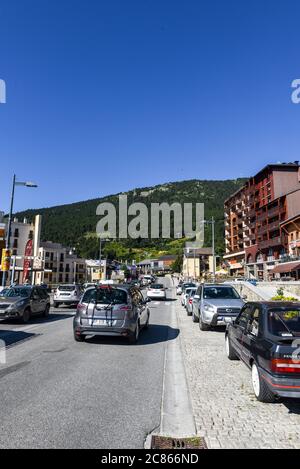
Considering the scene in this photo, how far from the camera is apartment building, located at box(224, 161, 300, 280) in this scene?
58.8 m

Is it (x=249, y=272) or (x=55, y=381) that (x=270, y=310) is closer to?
(x=55, y=381)

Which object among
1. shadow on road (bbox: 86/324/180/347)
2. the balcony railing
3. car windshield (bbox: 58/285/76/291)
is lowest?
shadow on road (bbox: 86/324/180/347)

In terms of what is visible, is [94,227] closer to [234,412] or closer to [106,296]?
[106,296]

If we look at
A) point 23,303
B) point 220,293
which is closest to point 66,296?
point 23,303

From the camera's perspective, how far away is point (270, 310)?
6.23 meters

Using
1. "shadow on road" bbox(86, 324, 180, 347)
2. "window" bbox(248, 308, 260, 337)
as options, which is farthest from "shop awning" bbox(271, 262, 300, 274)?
"window" bbox(248, 308, 260, 337)

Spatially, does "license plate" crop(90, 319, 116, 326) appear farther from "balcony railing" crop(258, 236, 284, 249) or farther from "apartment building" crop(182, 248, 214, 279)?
"apartment building" crop(182, 248, 214, 279)

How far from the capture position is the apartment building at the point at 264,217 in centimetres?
5878

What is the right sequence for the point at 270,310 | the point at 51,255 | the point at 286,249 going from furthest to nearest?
1. the point at 51,255
2. the point at 286,249
3. the point at 270,310

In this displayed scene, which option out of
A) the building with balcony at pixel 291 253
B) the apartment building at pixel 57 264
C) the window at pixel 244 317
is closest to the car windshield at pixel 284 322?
the window at pixel 244 317

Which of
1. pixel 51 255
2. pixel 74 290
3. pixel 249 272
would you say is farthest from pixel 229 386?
pixel 51 255

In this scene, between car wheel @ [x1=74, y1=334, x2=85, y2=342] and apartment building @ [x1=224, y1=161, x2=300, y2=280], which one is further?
apartment building @ [x1=224, y1=161, x2=300, y2=280]
